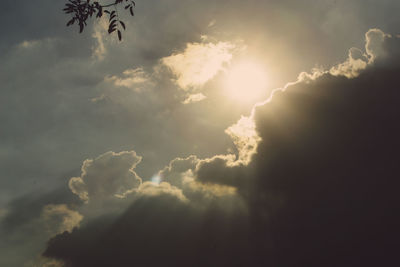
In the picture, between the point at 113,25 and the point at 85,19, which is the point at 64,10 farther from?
the point at 113,25

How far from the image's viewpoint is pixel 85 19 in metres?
18.5

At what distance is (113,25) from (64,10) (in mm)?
3247

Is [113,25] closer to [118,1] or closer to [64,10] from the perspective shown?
Result: [118,1]

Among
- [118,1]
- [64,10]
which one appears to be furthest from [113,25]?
[64,10]

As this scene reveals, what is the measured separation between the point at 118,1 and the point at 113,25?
1.85m

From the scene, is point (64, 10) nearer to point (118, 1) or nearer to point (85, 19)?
point (85, 19)

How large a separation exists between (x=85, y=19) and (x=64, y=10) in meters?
1.25

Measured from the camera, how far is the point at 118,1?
18312mm

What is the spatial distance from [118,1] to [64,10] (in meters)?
3.30

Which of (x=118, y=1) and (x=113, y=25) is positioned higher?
(x=118, y=1)

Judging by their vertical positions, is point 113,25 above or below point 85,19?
below

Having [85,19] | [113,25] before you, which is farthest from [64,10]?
[113,25]

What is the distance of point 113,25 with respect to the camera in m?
17.7
